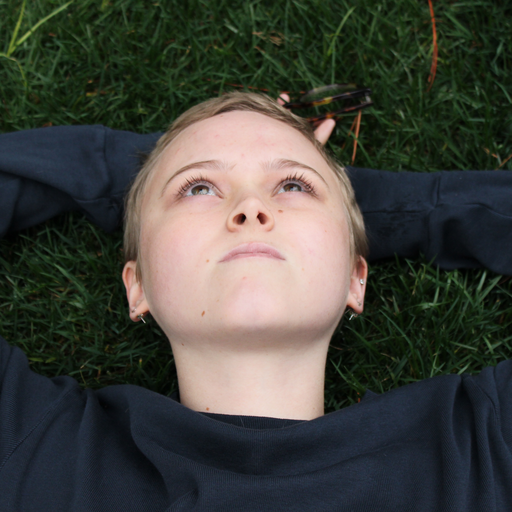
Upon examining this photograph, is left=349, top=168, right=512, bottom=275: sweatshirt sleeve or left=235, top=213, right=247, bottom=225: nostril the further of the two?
left=349, top=168, right=512, bottom=275: sweatshirt sleeve

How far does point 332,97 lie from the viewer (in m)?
2.40

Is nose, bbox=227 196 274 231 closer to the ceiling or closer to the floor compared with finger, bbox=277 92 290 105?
closer to the floor

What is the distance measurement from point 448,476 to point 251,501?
62 cm

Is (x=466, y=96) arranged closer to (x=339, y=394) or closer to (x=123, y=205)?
(x=339, y=394)

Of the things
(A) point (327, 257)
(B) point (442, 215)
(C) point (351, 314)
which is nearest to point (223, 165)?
(A) point (327, 257)

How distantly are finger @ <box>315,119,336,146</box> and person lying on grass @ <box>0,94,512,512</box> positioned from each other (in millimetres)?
548

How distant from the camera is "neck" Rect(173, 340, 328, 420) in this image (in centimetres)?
170

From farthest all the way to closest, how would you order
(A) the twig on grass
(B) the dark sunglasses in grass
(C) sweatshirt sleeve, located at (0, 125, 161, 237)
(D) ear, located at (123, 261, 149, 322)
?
1. (A) the twig on grass
2. (B) the dark sunglasses in grass
3. (C) sweatshirt sleeve, located at (0, 125, 161, 237)
4. (D) ear, located at (123, 261, 149, 322)

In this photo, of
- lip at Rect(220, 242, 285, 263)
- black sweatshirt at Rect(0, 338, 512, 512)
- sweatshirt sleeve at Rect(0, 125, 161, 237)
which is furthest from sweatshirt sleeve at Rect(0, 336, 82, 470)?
lip at Rect(220, 242, 285, 263)

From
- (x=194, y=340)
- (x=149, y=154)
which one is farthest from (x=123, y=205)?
(x=194, y=340)

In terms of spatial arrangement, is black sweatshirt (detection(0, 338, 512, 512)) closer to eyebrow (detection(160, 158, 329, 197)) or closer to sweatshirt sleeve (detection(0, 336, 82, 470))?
sweatshirt sleeve (detection(0, 336, 82, 470))

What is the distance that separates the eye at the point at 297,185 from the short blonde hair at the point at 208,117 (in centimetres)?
20

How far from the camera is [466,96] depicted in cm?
252

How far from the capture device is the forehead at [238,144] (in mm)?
1776
